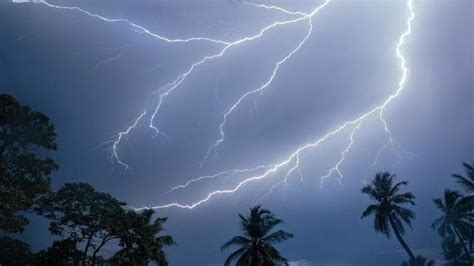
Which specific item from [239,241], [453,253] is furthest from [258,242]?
[453,253]

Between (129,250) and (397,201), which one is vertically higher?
(397,201)

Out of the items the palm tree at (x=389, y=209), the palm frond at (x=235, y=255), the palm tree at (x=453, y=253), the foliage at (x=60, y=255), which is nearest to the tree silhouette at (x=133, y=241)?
the foliage at (x=60, y=255)

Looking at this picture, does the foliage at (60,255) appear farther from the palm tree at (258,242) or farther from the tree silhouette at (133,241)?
the palm tree at (258,242)

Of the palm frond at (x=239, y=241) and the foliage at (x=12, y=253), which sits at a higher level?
the palm frond at (x=239, y=241)

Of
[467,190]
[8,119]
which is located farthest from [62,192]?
[467,190]

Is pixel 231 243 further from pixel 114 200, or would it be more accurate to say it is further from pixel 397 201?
pixel 397 201

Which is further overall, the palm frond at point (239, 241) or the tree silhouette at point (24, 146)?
the palm frond at point (239, 241)
